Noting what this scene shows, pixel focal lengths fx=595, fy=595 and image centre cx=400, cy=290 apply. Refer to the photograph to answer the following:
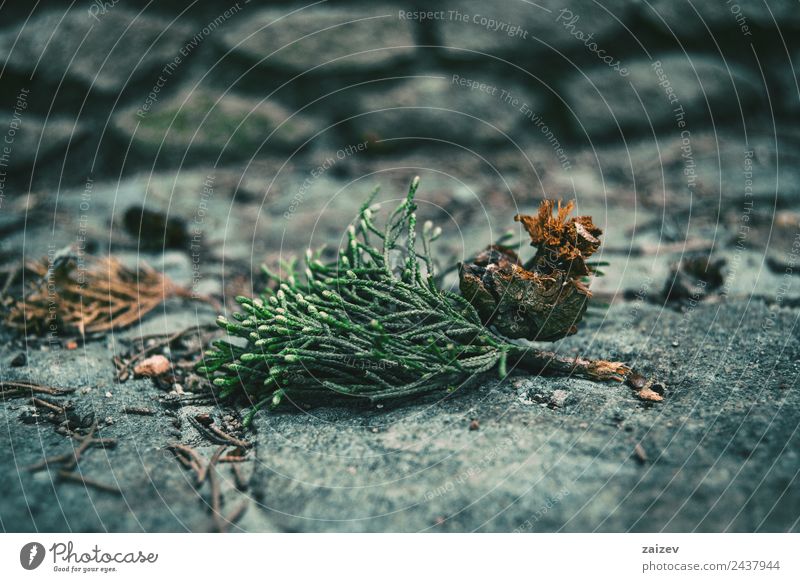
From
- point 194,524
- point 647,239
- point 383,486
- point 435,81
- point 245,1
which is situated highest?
point 245,1

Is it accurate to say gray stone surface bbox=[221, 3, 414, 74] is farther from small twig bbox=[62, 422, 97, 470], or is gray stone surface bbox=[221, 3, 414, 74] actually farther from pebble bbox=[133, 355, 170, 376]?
small twig bbox=[62, 422, 97, 470]

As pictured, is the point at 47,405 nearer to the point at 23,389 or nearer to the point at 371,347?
the point at 23,389

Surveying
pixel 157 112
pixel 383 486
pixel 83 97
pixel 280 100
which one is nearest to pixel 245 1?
pixel 280 100

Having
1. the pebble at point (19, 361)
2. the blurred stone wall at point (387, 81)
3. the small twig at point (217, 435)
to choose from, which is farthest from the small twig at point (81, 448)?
the blurred stone wall at point (387, 81)

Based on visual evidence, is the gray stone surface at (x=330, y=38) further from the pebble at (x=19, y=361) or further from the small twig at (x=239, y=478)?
the small twig at (x=239, y=478)

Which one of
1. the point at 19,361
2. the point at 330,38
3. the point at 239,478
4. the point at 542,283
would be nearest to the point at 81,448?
the point at 239,478

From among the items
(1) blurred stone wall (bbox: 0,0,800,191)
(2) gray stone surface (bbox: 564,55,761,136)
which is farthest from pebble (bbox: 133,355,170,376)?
(2) gray stone surface (bbox: 564,55,761,136)

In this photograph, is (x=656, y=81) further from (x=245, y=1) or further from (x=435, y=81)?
(x=245, y=1)
